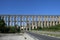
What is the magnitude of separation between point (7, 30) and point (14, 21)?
86.3 m

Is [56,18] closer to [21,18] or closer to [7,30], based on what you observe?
[21,18]

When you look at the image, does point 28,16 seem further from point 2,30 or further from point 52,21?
point 2,30

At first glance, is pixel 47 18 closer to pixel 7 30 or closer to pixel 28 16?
pixel 28 16

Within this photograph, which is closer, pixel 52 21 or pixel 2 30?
pixel 2 30

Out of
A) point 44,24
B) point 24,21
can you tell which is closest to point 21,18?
point 24,21

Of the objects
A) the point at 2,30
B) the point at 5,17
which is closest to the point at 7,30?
the point at 2,30

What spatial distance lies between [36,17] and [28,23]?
8850mm

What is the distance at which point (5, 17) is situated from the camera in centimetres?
16862

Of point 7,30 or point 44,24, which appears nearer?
point 7,30

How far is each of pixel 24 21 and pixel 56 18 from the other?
2811 cm

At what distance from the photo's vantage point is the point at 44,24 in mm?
174375

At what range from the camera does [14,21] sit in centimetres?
17088

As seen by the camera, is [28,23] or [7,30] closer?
[7,30]

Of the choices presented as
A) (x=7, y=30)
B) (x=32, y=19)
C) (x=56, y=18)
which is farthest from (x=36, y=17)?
(x=7, y=30)
